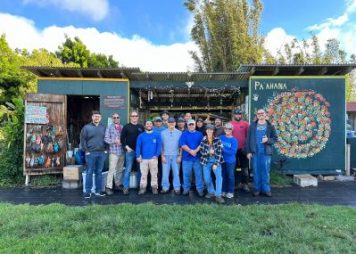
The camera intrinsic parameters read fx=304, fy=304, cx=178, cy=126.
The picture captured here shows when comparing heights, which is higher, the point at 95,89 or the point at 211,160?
→ the point at 95,89

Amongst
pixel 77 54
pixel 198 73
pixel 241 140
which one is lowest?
pixel 241 140

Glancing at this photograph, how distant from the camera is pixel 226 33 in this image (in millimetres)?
21484

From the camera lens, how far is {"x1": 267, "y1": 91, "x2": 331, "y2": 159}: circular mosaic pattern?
820 centimetres

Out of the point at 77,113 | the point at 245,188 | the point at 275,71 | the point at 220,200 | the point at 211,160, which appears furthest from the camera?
the point at 77,113

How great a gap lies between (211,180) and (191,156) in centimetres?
62

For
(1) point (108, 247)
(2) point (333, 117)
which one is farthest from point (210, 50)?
(1) point (108, 247)

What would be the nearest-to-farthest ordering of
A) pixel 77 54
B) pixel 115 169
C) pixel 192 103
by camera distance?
pixel 115 169 < pixel 192 103 < pixel 77 54

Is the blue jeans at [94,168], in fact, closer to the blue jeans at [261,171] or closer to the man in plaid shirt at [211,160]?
→ the man in plaid shirt at [211,160]

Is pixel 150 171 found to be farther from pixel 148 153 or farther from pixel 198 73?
pixel 198 73

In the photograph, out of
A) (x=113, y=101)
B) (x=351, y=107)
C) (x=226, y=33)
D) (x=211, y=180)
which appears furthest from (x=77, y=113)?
(x=351, y=107)

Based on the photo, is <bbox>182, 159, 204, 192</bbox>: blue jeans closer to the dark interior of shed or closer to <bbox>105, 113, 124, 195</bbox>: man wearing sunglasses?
<bbox>105, 113, 124, 195</bbox>: man wearing sunglasses

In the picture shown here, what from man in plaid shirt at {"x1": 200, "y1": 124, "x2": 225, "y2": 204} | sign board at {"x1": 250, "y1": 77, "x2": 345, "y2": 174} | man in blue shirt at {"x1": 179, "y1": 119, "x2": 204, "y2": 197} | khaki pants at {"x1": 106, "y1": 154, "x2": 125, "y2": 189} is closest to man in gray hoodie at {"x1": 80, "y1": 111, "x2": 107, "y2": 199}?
khaki pants at {"x1": 106, "y1": 154, "x2": 125, "y2": 189}

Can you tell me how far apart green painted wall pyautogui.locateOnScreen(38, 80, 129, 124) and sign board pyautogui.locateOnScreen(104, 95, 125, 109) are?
0.18ft

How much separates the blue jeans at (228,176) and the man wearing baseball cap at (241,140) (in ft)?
2.45
